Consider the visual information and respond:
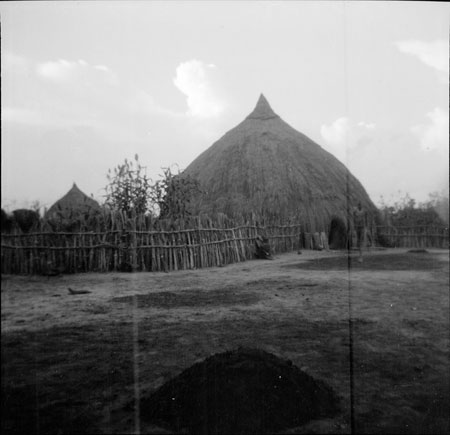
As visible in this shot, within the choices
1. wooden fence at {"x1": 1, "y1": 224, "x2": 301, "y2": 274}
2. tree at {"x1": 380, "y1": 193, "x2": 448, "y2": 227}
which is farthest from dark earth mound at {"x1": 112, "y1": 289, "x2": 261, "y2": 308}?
tree at {"x1": 380, "y1": 193, "x2": 448, "y2": 227}

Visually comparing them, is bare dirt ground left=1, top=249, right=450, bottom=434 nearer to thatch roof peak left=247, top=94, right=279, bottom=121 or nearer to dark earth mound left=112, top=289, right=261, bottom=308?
dark earth mound left=112, top=289, right=261, bottom=308

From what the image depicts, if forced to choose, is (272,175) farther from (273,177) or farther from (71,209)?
(71,209)

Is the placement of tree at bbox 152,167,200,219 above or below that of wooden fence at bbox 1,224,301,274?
above

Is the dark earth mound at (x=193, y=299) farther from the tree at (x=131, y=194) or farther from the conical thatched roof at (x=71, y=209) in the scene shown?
the tree at (x=131, y=194)

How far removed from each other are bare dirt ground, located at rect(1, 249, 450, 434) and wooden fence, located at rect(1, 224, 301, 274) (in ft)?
0.28

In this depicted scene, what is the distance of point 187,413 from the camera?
6.29 feet

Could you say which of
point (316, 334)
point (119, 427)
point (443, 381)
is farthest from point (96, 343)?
point (443, 381)

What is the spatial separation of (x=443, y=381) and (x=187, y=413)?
60.1 inches

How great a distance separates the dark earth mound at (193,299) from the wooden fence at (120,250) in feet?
0.92

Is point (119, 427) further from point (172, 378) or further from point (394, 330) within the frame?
point (394, 330)

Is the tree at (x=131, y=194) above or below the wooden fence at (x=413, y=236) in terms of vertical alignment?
above

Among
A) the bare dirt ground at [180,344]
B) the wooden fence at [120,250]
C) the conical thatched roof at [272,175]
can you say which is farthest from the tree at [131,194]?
the conical thatched roof at [272,175]

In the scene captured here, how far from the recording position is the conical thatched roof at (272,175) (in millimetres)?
11820

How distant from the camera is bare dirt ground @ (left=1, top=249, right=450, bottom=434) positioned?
1.79 metres
